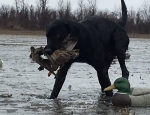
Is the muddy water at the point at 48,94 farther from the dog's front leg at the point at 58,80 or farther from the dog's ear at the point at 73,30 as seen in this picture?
the dog's ear at the point at 73,30

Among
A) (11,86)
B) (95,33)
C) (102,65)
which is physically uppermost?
(95,33)

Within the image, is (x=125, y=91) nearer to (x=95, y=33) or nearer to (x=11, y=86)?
(x=95, y=33)

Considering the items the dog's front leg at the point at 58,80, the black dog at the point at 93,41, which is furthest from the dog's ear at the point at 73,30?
the dog's front leg at the point at 58,80

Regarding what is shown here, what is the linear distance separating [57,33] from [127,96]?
1.68 metres

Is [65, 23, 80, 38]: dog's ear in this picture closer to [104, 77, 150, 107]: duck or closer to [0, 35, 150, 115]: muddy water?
[104, 77, 150, 107]: duck

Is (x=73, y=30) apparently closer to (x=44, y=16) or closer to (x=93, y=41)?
(x=93, y=41)

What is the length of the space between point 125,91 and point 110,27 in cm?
206

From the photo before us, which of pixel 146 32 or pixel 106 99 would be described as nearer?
pixel 106 99

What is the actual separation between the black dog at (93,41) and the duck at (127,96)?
0.95 meters

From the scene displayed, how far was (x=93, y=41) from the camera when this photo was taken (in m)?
9.47

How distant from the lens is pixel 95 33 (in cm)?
978

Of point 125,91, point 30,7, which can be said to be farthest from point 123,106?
point 30,7

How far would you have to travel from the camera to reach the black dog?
863 cm

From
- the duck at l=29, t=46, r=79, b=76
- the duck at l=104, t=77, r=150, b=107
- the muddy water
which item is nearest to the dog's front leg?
the muddy water
